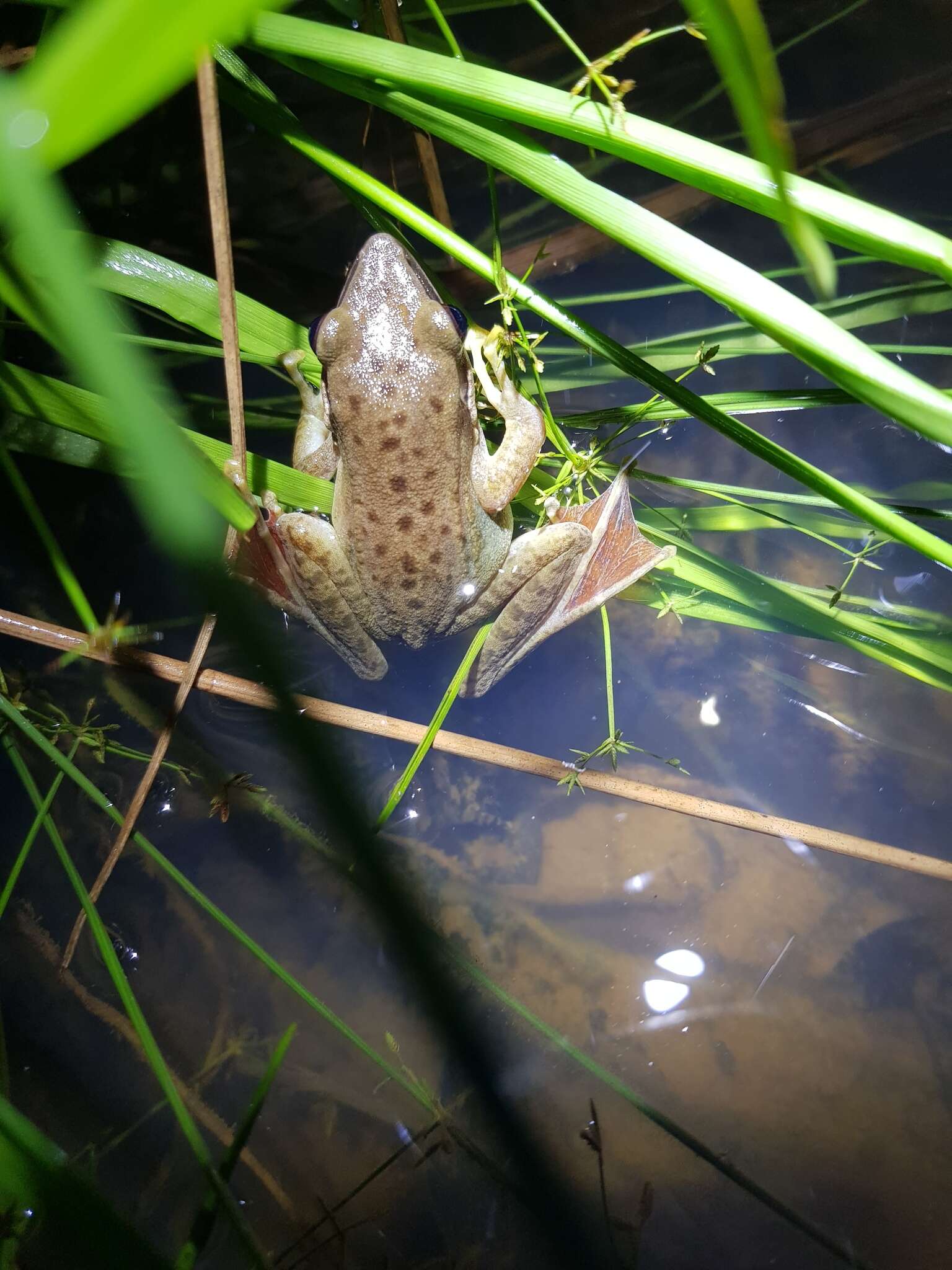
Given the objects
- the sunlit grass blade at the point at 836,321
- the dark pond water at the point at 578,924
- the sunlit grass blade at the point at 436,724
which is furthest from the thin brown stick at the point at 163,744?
the sunlit grass blade at the point at 836,321

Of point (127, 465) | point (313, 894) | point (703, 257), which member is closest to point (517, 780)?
point (313, 894)

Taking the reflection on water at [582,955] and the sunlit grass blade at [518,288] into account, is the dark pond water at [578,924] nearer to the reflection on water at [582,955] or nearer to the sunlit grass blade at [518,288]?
the reflection on water at [582,955]

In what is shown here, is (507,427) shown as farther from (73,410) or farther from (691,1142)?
(691,1142)

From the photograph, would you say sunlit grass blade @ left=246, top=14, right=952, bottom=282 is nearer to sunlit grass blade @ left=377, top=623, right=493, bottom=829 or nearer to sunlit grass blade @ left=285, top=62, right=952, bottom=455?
sunlit grass blade @ left=285, top=62, right=952, bottom=455

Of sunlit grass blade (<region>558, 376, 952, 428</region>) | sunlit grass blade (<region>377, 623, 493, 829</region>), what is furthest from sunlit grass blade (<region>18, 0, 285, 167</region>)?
sunlit grass blade (<region>377, 623, 493, 829</region>)

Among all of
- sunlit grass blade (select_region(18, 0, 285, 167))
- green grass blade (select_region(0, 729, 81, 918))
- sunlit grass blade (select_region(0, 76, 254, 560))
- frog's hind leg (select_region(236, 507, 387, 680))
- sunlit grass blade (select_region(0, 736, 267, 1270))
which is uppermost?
sunlit grass blade (select_region(18, 0, 285, 167))
